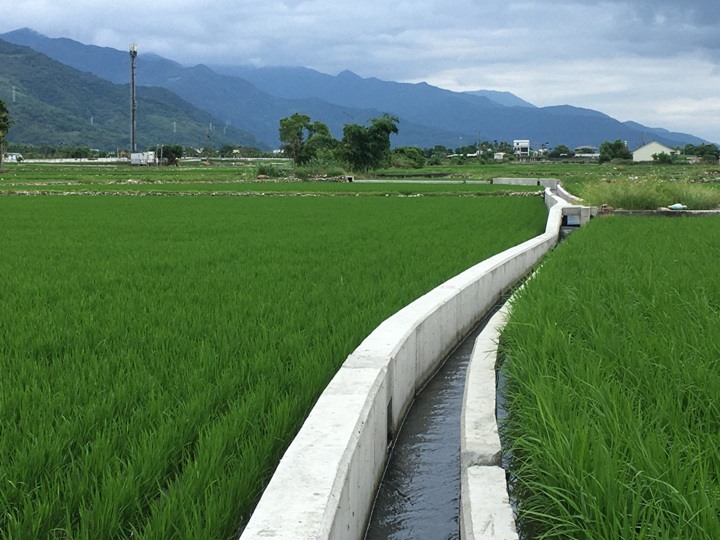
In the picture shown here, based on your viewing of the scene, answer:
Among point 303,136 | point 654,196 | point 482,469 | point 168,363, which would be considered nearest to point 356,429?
point 482,469

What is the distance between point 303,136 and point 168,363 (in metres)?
73.6

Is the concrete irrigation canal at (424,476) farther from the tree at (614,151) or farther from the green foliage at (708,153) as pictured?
the green foliage at (708,153)

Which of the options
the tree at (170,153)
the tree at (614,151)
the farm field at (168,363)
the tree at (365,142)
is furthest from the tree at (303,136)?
the farm field at (168,363)

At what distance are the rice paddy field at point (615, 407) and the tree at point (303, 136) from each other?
68445mm

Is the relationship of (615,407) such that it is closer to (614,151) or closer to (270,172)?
(270,172)

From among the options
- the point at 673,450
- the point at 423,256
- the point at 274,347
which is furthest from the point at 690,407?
the point at 423,256

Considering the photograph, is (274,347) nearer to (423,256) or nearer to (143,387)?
(143,387)

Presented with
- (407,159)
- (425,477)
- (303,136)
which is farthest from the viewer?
(407,159)

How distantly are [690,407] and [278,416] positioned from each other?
5.46 feet

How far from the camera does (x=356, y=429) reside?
2.75m

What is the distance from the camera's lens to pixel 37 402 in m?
3.05

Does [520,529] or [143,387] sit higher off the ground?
[143,387]

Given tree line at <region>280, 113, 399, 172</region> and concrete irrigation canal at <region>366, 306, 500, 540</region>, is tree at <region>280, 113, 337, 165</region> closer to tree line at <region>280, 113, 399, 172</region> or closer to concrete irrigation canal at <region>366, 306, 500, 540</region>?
tree line at <region>280, 113, 399, 172</region>

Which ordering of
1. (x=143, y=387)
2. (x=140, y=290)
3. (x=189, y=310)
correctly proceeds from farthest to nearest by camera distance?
(x=140, y=290) → (x=189, y=310) → (x=143, y=387)
